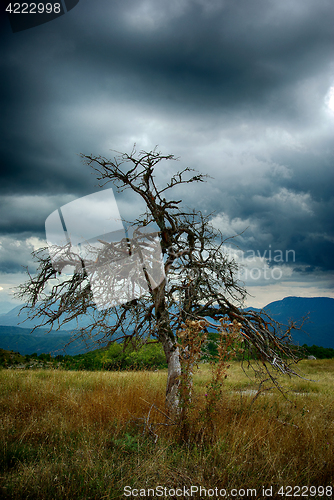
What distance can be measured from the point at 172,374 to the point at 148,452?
1299 millimetres

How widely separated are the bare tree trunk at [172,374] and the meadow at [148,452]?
0.38 metres

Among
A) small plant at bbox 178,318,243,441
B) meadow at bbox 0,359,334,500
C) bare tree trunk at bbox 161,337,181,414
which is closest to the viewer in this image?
meadow at bbox 0,359,334,500

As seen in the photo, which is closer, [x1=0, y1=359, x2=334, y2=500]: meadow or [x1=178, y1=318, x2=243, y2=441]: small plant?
[x1=0, y1=359, x2=334, y2=500]: meadow

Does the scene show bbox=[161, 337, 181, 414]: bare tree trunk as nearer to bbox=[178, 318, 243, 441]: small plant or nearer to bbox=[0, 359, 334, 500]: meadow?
bbox=[0, 359, 334, 500]: meadow

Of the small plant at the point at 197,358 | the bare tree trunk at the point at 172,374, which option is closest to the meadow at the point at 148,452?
the small plant at the point at 197,358

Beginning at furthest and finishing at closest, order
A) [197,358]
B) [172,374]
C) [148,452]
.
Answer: [172,374] < [197,358] < [148,452]

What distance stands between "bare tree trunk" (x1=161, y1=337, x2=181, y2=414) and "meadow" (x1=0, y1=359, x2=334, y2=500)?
1.26 feet

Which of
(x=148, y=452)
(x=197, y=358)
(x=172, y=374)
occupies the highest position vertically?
(x=197, y=358)

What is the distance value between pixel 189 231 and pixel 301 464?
3.96 m

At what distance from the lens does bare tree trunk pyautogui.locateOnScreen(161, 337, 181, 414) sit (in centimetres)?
434

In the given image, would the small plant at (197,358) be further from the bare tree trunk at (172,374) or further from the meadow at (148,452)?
the bare tree trunk at (172,374)

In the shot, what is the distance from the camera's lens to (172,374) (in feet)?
14.8

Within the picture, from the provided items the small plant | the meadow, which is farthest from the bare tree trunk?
the small plant

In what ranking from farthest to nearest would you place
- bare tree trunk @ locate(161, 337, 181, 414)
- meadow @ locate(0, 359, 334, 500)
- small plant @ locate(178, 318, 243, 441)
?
bare tree trunk @ locate(161, 337, 181, 414) < small plant @ locate(178, 318, 243, 441) < meadow @ locate(0, 359, 334, 500)
